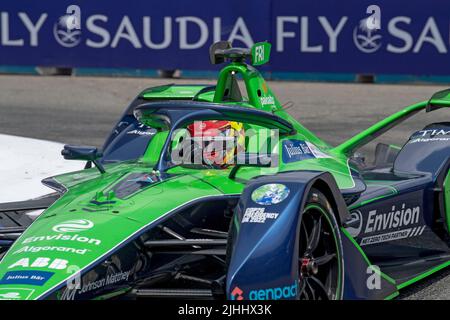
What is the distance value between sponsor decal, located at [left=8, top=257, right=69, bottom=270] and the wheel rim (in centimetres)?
121

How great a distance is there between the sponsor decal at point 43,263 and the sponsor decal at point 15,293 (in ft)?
0.64

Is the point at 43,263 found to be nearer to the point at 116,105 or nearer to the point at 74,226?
the point at 74,226

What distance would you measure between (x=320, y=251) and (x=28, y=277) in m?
1.58

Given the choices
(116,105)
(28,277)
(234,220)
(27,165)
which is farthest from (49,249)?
(116,105)

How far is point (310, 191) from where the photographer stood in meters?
5.45

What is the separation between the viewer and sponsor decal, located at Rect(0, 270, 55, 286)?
4953mm

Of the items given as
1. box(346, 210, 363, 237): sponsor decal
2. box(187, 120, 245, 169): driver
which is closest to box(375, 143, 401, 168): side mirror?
box(346, 210, 363, 237): sponsor decal

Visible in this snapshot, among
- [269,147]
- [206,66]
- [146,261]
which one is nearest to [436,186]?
[269,147]

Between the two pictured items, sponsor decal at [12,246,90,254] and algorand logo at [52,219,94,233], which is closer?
sponsor decal at [12,246,90,254]

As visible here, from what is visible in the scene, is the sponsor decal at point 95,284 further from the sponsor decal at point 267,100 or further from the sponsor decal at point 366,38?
the sponsor decal at point 366,38

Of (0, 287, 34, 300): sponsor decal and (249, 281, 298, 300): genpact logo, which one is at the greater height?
(0, 287, 34, 300): sponsor decal

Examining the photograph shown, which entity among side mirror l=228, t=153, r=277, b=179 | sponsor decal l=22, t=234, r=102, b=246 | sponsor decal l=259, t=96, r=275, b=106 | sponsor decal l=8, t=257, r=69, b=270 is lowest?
sponsor decal l=8, t=257, r=69, b=270

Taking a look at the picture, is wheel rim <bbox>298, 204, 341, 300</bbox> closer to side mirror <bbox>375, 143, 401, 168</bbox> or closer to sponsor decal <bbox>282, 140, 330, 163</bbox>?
sponsor decal <bbox>282, 140, 330, 163</bbox>

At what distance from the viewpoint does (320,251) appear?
5582 millimetres
